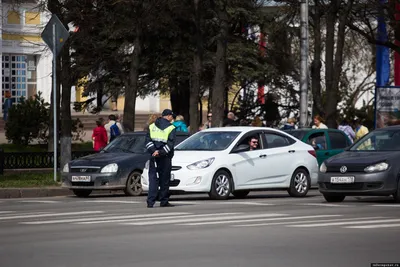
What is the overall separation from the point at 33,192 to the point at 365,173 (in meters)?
8.72

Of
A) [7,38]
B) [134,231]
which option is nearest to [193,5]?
[134,231]

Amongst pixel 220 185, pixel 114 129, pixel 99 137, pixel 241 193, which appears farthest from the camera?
pixel 114 129

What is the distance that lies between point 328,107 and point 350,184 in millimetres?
18187

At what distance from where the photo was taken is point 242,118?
56.2 meters

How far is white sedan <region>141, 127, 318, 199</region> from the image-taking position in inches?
987

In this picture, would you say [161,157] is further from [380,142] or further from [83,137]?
[83,137]

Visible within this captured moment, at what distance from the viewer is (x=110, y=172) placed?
27.8m

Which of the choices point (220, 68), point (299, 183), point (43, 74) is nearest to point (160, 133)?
point (299, 183)

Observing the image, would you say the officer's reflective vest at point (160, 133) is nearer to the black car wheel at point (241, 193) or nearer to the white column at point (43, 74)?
the black car wheel at point (241, 193)

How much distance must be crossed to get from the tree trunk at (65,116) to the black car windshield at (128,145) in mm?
4130

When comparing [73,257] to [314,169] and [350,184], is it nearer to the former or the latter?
[350,184]

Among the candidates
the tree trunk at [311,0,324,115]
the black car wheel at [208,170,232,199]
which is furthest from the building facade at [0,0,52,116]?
the black car wheel at [208,170,232,199]

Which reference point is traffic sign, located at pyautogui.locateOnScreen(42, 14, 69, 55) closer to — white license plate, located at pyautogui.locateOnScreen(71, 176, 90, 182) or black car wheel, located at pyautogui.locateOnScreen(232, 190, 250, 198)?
white license plate, located at pyautogui.locateOnScreen(71, 176, 90, 182)

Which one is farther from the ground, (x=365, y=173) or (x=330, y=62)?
(x=330, y=62)
